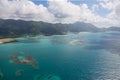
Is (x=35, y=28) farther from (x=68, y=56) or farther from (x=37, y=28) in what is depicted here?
(x=68, y=56)

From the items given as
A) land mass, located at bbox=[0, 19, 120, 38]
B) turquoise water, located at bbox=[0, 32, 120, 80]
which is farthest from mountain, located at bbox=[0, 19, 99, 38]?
turquoise water, located at bbox=[0, 32, 120, 80]

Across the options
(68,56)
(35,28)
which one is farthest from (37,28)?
(68,56)

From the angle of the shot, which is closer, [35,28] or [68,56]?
[68,56]

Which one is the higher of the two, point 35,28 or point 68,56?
point 35,28

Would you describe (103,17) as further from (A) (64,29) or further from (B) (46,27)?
(B) (46,27)

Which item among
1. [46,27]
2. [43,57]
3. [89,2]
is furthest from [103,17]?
[43,57]

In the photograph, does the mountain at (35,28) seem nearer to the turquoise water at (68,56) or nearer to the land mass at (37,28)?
the land mass at (37,28)

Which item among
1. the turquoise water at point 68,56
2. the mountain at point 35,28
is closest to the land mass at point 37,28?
the mountain at point 35,28
